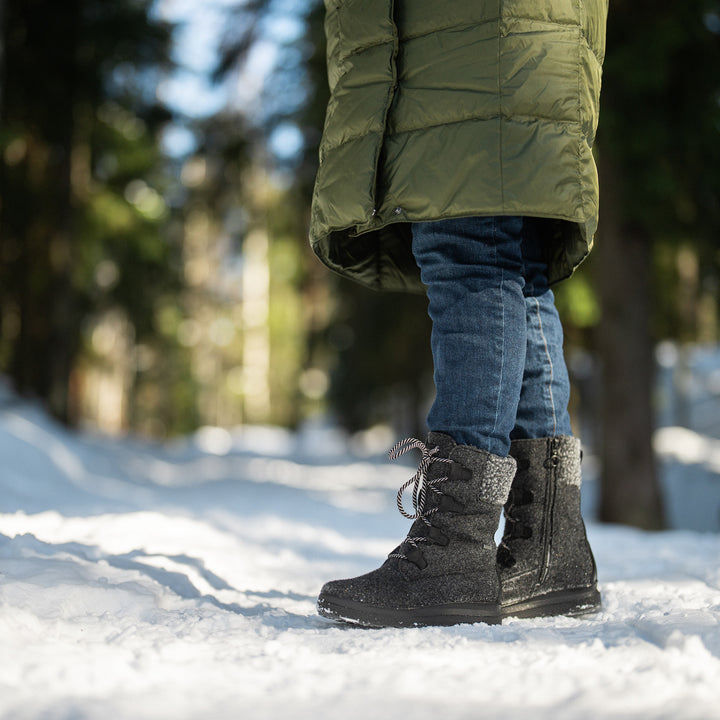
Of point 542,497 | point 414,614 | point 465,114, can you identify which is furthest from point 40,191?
point 414,614

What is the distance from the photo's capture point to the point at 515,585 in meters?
1.82

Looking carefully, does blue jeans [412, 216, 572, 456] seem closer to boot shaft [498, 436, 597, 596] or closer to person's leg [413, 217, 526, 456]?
person's leg [413, 217, 526, 456]

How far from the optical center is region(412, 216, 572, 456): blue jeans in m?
1.73

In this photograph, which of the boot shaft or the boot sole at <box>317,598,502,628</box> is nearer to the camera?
the boot sole at <box>317,598,502,628</box>

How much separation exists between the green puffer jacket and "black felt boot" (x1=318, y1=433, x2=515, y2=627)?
1.79 feet

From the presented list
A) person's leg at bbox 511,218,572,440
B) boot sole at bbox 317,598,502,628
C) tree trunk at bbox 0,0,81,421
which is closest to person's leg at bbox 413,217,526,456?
person's leg at bbox 511,218,572,440

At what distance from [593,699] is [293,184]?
27.6ft

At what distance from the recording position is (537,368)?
1.94 meters

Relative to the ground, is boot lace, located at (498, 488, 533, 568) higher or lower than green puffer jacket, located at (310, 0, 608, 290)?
lower

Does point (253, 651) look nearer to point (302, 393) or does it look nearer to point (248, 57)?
point (248, 57)

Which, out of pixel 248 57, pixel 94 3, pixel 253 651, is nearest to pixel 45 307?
pixel 94 3

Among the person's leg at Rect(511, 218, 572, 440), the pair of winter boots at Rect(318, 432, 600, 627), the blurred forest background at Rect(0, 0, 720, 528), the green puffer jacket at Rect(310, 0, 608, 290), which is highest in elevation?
the blurred forest background at Rect(0, 0, 720, 528)

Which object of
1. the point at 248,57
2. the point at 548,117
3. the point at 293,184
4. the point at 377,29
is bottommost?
the point at 548,117

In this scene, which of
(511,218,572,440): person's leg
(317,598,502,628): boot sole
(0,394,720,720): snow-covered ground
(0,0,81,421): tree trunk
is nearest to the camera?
(0,394,720,720): snow-covered ground
